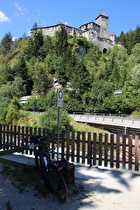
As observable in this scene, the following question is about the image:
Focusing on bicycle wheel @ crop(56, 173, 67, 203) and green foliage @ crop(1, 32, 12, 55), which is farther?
green foliage @ crop(1, 32, 12, 55)

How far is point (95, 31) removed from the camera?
85.4 metres

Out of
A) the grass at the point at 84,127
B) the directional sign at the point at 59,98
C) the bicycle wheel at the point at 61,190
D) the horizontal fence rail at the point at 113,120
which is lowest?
the grass at the point at 84,127

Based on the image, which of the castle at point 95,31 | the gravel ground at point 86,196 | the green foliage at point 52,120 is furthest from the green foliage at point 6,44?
the gravel ground at point 86,196

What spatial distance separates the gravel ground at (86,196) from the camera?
2.92m

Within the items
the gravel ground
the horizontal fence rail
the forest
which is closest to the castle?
the forest

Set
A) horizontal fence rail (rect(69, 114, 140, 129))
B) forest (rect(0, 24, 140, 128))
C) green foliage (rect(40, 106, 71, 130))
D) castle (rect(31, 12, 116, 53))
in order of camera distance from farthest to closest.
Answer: castle (rect(31, 12, 116, 53)), forest (rect(0, 24, 140, 128)), horizontal fence rail (rect(69, 114, 140, 129)), green foliage (rect(40, 106, 71, 130))

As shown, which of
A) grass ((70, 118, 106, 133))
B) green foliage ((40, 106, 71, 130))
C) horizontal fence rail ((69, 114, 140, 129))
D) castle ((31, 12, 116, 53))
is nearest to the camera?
green foliage ((40, 106, 71, 130))

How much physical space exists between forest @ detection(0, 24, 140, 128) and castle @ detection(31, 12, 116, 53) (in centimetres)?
867

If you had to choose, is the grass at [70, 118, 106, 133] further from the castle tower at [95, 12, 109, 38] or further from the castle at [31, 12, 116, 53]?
the castle tower at [95, 12, 109, 38]

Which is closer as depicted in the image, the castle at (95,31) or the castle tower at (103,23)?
the castle at (95,31)

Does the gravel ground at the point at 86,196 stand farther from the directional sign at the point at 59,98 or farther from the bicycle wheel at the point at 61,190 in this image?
the directional sign at the point at 59,98

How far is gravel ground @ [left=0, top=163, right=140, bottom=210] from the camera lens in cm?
292

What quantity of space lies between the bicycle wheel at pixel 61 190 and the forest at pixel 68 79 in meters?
17.0

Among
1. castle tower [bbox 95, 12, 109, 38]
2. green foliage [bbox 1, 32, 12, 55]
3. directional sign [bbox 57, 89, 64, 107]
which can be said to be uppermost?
castle tower [bbox 95, 12, 109, 38]
